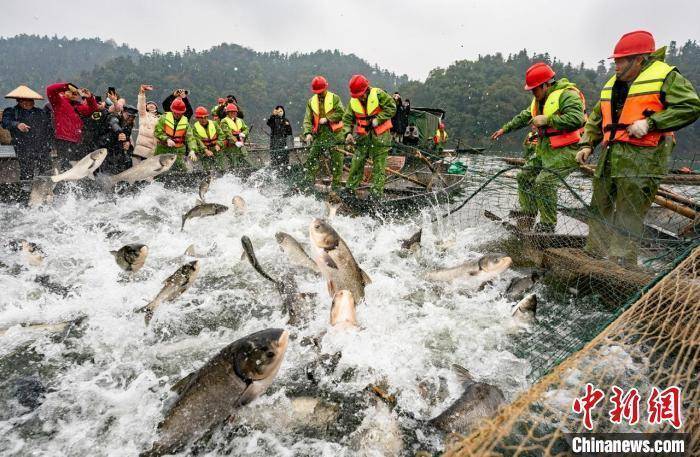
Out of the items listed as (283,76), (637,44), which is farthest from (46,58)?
(637,44)

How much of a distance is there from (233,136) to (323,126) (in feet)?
11.8

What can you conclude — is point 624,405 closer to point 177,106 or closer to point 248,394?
point 248,394

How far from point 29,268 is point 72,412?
362cm

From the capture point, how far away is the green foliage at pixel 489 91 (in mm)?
52656

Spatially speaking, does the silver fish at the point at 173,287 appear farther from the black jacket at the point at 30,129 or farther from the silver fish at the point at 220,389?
the black jacket at the point at 30,129

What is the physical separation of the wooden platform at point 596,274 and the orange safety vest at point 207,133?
30.9ft

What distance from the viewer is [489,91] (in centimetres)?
5994

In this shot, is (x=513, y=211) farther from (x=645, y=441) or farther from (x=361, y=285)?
(x=645, y=441)

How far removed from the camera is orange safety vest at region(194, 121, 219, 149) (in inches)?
423

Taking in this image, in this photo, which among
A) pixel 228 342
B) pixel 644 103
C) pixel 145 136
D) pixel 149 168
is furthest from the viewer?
pixel 145 136

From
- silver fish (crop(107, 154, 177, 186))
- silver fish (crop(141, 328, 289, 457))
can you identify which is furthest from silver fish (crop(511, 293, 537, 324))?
silver fish (crop(107, 154, 177, 186))

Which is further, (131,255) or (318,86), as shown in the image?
(318,86)

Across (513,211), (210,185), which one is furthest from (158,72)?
(513,211)

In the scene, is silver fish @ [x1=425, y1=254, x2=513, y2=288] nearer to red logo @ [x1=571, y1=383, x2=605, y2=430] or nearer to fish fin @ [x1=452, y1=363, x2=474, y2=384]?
fish fin @ [x1=452, y1=363, x2=474, y2=384]
